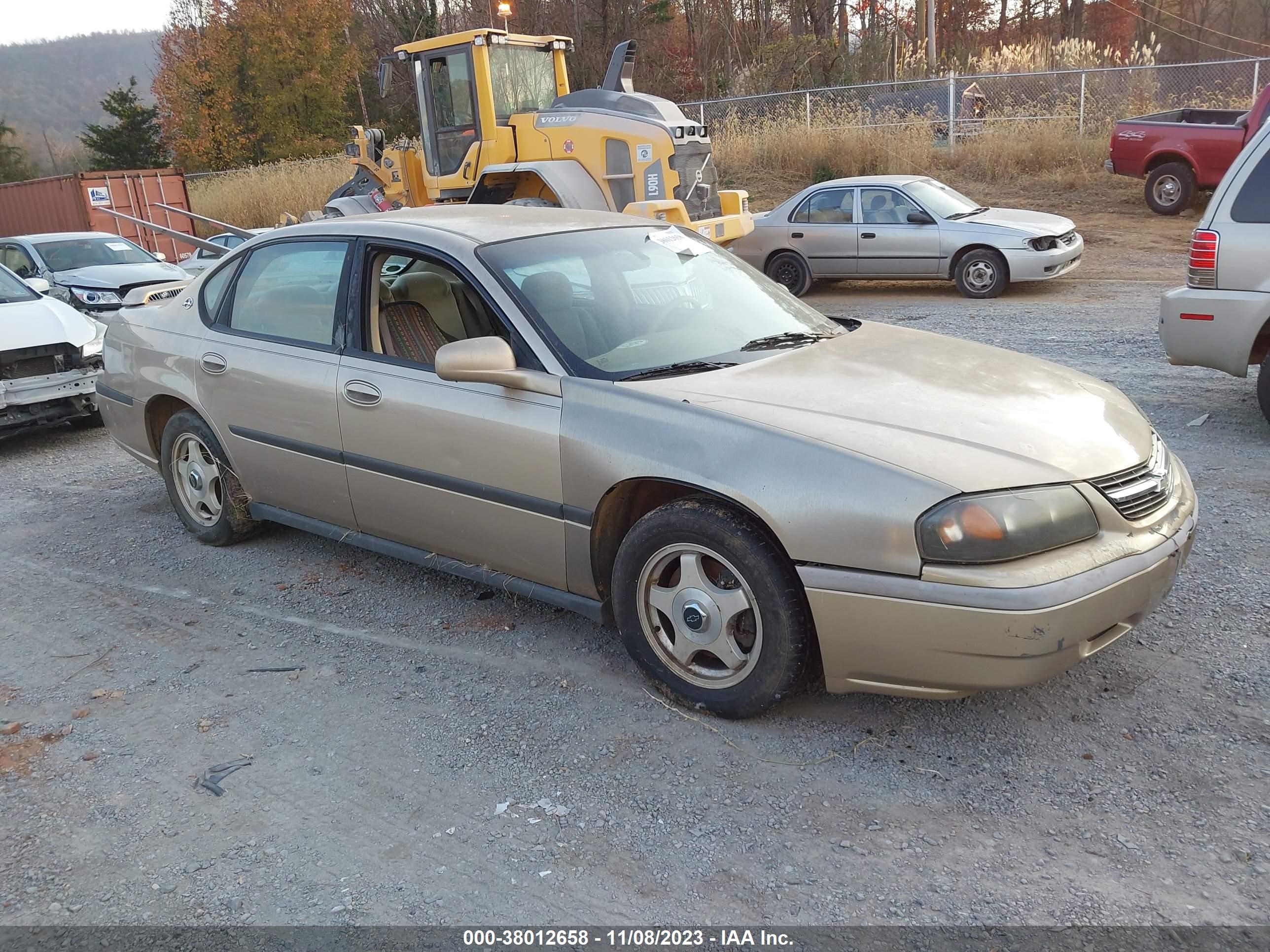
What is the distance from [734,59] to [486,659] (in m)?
35.3

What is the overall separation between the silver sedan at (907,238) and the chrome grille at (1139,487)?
890cm

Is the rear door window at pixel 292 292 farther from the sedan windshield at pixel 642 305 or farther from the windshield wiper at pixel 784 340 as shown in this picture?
the windshield wiper at pixel 784 340

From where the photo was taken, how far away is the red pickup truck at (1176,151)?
49.4ft

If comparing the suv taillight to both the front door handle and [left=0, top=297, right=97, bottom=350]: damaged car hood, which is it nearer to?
the front door handle

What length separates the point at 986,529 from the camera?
2.84m

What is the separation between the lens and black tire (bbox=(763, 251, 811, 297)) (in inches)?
512

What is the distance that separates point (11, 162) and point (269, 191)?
31.8 m

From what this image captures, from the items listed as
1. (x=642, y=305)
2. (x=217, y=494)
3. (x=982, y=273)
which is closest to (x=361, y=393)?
(x=642, y=305)

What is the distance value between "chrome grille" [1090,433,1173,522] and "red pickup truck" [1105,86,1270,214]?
13.9m

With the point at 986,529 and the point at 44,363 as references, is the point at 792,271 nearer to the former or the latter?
the point at 44,363

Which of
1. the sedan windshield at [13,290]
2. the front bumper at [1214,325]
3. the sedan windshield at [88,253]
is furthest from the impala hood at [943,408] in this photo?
the sedan windshield at [88,253]

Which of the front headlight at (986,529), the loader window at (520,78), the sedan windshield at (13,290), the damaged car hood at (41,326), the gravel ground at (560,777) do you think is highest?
the loader window at (520,78)

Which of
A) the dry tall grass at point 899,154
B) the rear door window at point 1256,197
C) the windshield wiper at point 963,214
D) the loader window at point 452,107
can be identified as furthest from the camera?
the dry tall grass at point 899,154

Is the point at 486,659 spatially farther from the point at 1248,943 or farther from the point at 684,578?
the point at 1248,943
